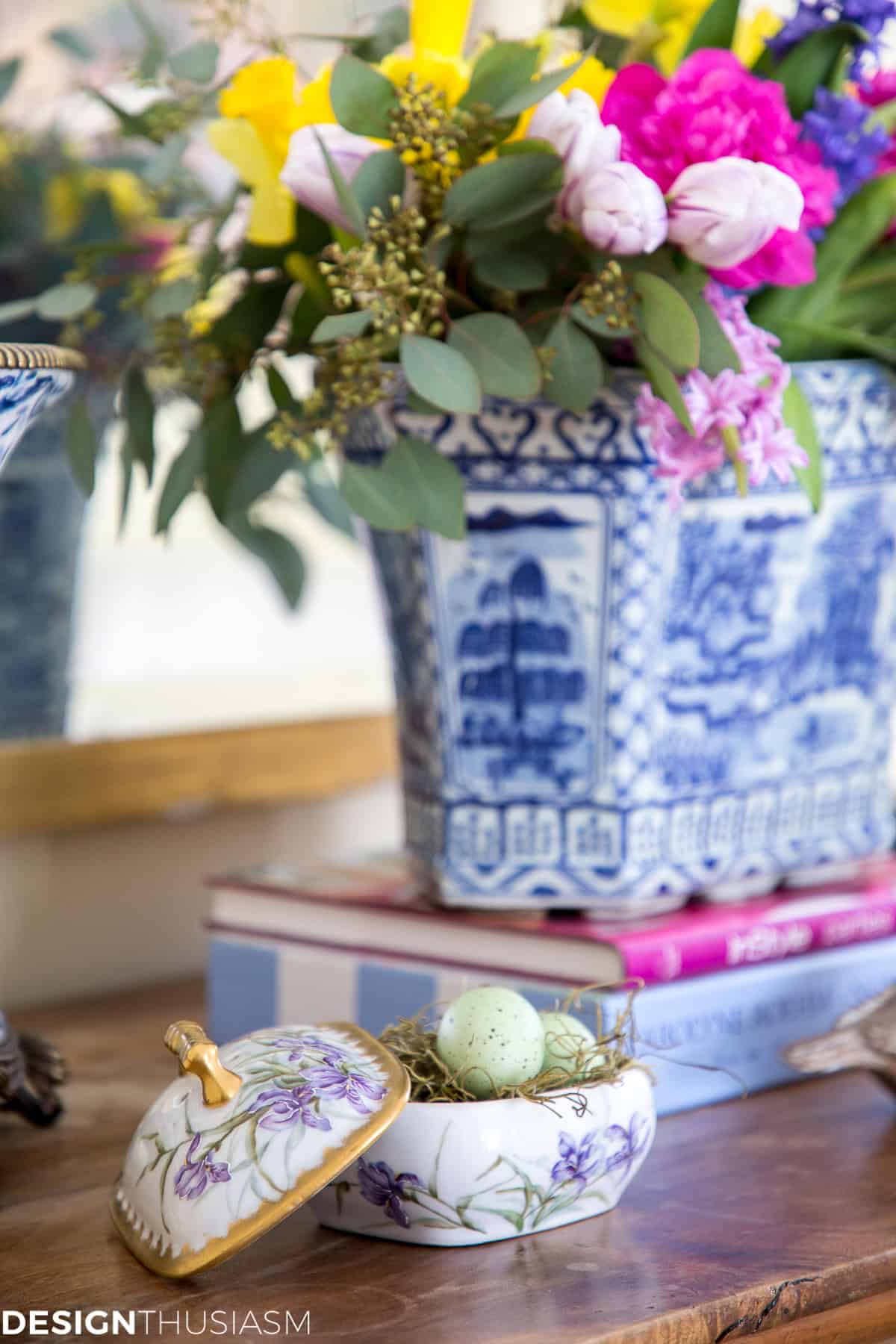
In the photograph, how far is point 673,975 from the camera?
590 millimetres

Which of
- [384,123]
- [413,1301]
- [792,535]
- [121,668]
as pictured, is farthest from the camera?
[121,668]

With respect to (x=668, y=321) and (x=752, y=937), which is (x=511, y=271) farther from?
(x=752, y=937)

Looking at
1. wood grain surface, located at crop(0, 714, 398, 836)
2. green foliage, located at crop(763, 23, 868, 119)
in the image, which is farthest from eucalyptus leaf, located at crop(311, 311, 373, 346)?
wood grain surface, located at crop(0, 714, 398, 836)

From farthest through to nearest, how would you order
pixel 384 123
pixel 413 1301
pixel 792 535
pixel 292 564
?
pixel 292 564, pixel 792 535, pixel 384 123, pixel 413 1301

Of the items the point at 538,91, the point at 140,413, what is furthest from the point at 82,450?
the point at 538,91

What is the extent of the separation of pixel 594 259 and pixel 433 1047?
10.6 inches

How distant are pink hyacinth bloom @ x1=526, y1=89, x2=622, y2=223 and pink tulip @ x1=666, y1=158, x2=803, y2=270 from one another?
3 centimetres

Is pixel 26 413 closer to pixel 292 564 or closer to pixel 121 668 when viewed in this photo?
pixel 292 564

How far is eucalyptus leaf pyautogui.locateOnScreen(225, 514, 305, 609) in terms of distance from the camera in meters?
0.73

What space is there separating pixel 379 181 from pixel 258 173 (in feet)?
0.23

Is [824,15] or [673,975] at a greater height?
[824,15]

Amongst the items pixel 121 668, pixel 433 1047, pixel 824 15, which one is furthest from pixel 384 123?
pixel 121 668

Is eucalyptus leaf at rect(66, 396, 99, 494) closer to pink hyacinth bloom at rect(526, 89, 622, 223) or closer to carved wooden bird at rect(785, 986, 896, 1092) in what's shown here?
pink hyacinth bloom at rect(526, 89, 622, 223)

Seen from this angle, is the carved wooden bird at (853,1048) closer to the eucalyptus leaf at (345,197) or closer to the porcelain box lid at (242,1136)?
the porcelain box lid at (242,1136)
